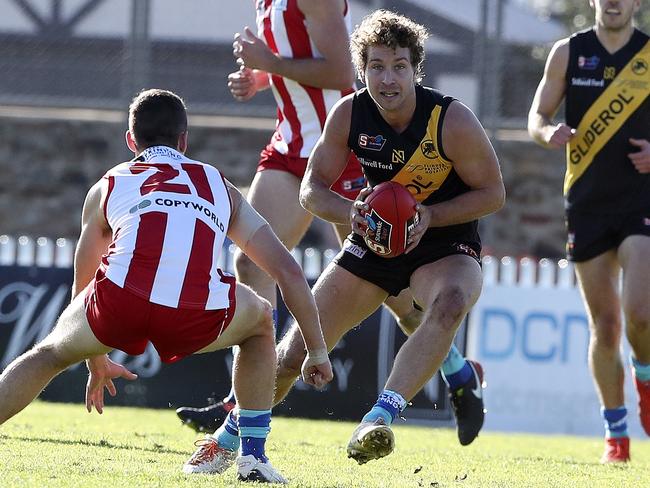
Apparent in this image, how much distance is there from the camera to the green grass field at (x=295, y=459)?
5.18 meters

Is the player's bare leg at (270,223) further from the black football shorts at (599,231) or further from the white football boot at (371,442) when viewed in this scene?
the white football boot at (371,442)

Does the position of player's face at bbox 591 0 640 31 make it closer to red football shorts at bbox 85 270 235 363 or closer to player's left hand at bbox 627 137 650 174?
player's left hand at bbox 627 137 650 174

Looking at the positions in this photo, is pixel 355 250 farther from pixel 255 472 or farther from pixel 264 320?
pixel 255 472

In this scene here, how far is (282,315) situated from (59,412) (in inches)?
78.3

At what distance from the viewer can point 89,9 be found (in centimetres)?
1259

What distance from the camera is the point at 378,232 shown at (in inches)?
226

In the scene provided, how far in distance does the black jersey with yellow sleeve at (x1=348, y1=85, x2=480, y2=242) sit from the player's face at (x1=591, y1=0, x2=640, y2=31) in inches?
72.8

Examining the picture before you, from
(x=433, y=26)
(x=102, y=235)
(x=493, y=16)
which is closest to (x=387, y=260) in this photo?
(x=102, y=235)

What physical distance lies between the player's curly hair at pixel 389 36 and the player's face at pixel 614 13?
6.33ft

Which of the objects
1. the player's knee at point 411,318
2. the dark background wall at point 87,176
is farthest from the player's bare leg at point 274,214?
the dark background wall at point 87,176

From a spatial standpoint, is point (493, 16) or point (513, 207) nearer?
point (493, 16)

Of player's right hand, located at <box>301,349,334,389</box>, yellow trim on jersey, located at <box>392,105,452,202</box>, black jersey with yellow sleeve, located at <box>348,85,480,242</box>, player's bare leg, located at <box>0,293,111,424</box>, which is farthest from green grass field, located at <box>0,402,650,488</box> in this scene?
yellow trim on jersey, located at <box>392,105,452,202</box>

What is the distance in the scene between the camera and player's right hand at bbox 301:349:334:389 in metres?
5.15

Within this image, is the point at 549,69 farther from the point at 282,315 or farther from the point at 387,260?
the point at 282,315
